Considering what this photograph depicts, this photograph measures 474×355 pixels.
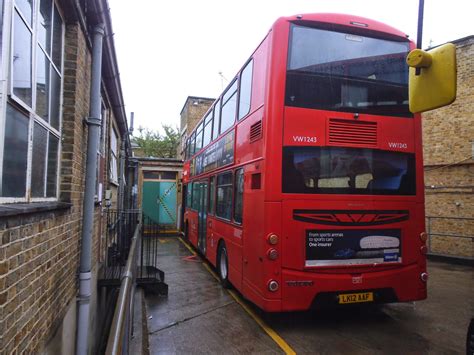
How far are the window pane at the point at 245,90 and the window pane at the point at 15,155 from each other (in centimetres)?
392

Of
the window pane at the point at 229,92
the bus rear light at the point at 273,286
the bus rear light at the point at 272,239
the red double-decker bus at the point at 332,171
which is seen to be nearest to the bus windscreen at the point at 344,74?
the red double-decker bus at the point at 332,171

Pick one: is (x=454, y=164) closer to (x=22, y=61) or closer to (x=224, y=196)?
(x=224, y=196)

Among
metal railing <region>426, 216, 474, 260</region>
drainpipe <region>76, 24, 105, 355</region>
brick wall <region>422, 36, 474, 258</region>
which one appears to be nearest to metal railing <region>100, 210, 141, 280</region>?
drainpipe <region>76, 24, 105, 355</region>

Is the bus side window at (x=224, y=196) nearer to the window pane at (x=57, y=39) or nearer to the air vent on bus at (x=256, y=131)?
the air vent on bus at (x=256, y=131)

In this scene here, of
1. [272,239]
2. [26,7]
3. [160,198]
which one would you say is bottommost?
[272,239]

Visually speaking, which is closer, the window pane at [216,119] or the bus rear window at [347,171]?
the bus rear window at [347,171]

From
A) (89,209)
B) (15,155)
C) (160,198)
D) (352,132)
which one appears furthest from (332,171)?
(160,198)

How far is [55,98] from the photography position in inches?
136

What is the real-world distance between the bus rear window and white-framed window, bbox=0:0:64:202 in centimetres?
278

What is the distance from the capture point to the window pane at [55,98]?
10.9ft

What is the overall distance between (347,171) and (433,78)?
85.9 inches

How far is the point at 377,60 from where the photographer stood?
17.4 feet

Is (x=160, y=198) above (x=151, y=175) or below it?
below

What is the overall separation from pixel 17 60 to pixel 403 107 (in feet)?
16.1
